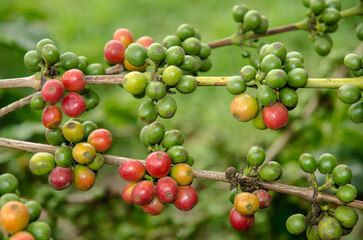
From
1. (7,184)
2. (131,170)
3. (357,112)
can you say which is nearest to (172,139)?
(131,170)

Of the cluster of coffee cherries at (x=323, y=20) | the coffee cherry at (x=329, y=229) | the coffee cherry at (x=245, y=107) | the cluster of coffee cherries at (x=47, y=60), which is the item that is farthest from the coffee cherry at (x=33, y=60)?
the cluster of coffee cherries at (x=323, y=20)

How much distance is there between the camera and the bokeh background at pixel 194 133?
269 cm

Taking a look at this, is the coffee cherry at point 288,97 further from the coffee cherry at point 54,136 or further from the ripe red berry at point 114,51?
the coffee cherry at point 54,136

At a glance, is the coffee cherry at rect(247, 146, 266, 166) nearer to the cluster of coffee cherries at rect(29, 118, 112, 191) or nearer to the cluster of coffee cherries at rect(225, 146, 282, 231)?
the cluster of coffee cherries at rect(225, 146, 282, 231)

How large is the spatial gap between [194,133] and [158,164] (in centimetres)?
258

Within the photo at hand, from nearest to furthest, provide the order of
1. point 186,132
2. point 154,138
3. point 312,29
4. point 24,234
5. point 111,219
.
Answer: point 24,234, point 154,138, point 312,29, point 111,219, point 186,132

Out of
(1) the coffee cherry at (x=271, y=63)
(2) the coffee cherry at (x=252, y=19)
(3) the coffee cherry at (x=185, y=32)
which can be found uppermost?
(2) the coffee cherry at (x=252, y=19)

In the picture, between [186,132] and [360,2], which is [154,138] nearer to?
[360,2]

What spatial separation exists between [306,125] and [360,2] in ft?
3.98

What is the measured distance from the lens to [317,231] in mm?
1447

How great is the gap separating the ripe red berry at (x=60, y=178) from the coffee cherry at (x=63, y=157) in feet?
0.08

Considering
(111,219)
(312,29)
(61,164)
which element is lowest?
(111,219)

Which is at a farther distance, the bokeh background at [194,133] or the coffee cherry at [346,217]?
the bokeh background at [194,133]

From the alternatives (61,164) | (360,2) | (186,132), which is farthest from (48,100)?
(186,132)
